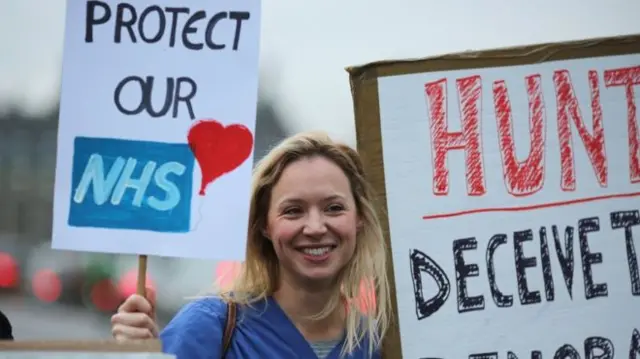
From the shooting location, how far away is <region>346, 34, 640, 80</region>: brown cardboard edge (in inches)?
167

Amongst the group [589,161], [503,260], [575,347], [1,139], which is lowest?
[575,347]

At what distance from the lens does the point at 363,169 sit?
4305 mm

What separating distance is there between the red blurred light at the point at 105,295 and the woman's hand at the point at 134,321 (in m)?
22.1

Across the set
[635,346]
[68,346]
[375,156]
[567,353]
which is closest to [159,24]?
[375,156]

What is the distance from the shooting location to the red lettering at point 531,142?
422 centimetres

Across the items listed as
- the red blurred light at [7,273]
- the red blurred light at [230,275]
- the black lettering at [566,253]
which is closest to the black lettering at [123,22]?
the red blurred light at [230,275]

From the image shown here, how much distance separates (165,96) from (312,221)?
0.64m

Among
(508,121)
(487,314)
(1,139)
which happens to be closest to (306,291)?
(487,314)

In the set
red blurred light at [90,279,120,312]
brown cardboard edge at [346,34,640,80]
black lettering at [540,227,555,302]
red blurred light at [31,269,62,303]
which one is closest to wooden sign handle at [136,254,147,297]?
brown cardboard edge at [346,34,640,80]

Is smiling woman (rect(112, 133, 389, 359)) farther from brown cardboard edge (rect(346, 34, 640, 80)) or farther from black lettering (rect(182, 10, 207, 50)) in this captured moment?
black lettering (rect(182, 10, 207, 50))

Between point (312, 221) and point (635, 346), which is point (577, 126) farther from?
point (312, 221)

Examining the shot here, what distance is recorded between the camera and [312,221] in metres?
4.12

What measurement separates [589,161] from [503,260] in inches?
16.6

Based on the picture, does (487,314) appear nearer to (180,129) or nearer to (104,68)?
(180,129)
